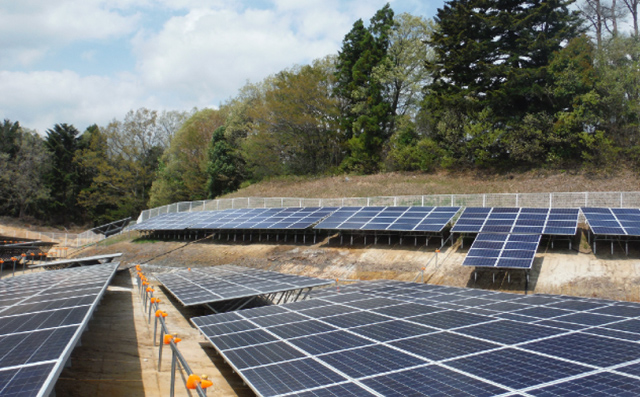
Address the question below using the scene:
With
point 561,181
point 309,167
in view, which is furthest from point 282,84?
point 561,181

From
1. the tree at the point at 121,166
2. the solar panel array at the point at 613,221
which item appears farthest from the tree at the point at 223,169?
the solar panel array at the point at 613,221

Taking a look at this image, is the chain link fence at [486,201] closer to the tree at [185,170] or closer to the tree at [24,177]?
the tree at [185,170]

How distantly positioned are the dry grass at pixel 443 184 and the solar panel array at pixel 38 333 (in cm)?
3213

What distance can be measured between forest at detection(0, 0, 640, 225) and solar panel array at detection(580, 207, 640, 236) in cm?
1602

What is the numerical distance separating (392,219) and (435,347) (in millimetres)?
19980

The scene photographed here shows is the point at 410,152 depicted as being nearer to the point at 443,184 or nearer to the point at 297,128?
the point at 443,184

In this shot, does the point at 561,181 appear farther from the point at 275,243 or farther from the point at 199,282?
the point at 199,282

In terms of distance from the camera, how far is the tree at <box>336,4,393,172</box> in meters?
54.4

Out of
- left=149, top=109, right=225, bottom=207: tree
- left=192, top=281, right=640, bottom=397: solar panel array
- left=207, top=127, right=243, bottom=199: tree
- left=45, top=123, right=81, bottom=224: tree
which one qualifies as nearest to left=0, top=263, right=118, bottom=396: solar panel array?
left=192, top=281, right=640, bottom=397: solar panel array

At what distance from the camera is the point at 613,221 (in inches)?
848

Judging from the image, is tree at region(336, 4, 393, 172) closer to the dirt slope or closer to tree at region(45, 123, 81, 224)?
the dirt slope

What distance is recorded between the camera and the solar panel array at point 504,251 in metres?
19.0

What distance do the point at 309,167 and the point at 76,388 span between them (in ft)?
168

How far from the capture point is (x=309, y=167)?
197 ft
